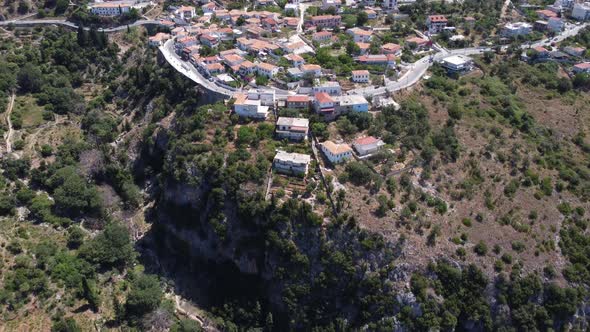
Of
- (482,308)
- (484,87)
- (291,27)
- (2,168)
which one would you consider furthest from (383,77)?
(2,168)

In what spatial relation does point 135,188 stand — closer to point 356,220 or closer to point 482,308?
point 356,220

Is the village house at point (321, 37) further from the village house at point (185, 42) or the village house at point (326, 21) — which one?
the village house at point (185, 42)

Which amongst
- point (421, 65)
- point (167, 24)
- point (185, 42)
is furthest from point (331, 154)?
point (167, 24)

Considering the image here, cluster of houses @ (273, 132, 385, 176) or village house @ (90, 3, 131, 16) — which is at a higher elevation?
village house @ (90, 3, 131, 16)

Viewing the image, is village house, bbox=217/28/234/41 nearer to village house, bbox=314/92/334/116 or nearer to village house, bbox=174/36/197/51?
village house, bbox=174/36/197/51

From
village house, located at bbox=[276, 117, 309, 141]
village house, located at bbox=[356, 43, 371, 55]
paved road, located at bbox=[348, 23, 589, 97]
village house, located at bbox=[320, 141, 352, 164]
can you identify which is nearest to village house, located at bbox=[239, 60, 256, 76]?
paved road, located at bbox=[348, 23, 589, 97]

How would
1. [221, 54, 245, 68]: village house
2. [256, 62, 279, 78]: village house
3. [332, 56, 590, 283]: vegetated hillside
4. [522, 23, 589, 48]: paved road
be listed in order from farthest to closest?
1. [522, 23, 589, 48]: paved road
2. [221, 54, 245, 68]: village house
3. [256, 62, 279, 78]: village house
4. [332, 56, 590, 283]: vegetated hillside
